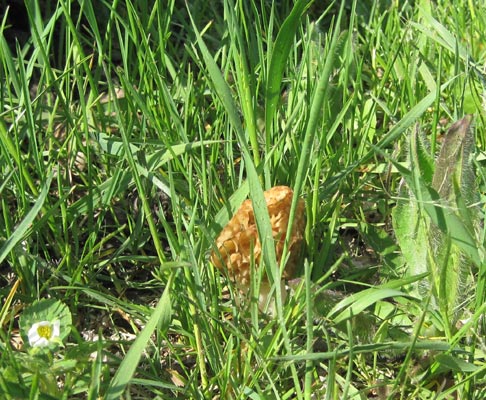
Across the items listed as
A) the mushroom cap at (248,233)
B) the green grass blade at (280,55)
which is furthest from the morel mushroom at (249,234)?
the green grass blade at (280,55)

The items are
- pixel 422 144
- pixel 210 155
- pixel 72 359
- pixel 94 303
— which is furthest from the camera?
pixel 210 155

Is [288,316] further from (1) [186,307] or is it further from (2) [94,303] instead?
(2) [94,303]

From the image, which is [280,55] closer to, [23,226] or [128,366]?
[23,226]

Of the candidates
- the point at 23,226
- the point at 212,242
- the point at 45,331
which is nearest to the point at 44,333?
the point at 45,331

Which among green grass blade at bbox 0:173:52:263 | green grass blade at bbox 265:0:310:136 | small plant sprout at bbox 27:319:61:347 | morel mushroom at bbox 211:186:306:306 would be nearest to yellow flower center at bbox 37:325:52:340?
small plant sprout at bbox 27:319:61:347

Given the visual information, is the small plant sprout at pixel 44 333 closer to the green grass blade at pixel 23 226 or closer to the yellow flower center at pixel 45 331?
the yellow flower center at pixel 45 331

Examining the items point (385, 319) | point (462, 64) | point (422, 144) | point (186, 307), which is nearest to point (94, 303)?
point (186, 307)
